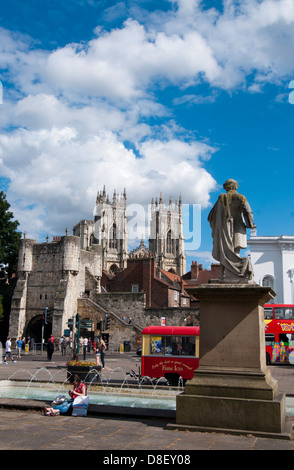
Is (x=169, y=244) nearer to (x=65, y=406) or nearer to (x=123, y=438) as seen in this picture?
(x=65, y=406)

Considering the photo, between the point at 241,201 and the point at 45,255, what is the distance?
142 ft

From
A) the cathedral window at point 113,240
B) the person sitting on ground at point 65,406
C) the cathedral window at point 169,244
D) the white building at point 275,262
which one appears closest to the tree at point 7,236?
the white building at point 275,262

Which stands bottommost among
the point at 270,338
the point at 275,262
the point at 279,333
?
the point at 270,338

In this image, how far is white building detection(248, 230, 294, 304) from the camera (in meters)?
46.5

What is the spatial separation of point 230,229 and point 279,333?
64.6 feet

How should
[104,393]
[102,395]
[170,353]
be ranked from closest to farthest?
[102,395], [104,393], [170,353]

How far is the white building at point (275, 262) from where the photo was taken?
46.5 meters

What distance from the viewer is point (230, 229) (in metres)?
8.00

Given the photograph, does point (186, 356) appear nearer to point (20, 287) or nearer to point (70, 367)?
point (70, 367)

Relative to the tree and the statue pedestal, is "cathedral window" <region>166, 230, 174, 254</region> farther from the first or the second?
Answer: the statue pedestal

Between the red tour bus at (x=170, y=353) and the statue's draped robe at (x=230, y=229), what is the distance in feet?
29.2

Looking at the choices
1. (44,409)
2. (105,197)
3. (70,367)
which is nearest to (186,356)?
(70,367)

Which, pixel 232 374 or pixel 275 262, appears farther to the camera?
pixel 275 262

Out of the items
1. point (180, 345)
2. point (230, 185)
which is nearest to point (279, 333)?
point (180, 345)
